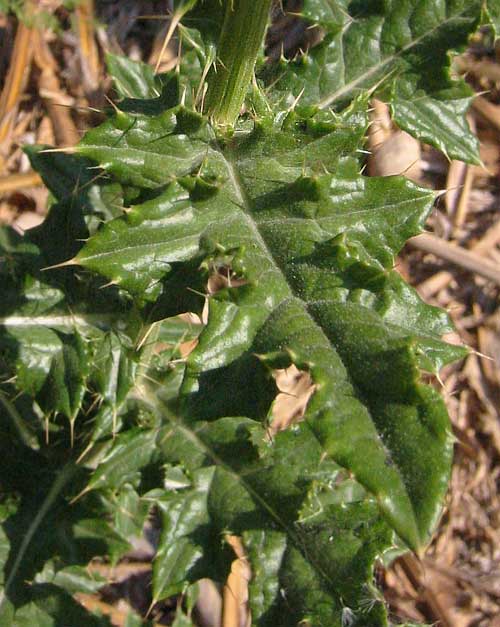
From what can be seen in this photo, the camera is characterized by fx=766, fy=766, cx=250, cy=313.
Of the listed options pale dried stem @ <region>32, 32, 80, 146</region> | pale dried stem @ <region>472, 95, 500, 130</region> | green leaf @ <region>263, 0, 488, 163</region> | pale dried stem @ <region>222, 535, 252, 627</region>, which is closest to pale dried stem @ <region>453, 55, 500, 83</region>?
pale dried stem @ <region>472, 95, 500, 130</region>

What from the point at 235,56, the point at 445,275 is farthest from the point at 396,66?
the point at 445,275

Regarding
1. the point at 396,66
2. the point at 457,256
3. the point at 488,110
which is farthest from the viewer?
the point at 488,110

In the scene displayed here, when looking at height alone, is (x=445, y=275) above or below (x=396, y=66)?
below

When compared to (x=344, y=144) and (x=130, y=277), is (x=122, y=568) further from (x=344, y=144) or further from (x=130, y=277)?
(x=344, y=144)

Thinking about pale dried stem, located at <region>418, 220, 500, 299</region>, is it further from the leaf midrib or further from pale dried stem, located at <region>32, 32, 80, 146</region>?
the leaf midrib

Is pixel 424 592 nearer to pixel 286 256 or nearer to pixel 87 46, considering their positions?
pixel 286 256

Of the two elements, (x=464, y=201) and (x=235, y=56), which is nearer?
(x=235, y=56)
